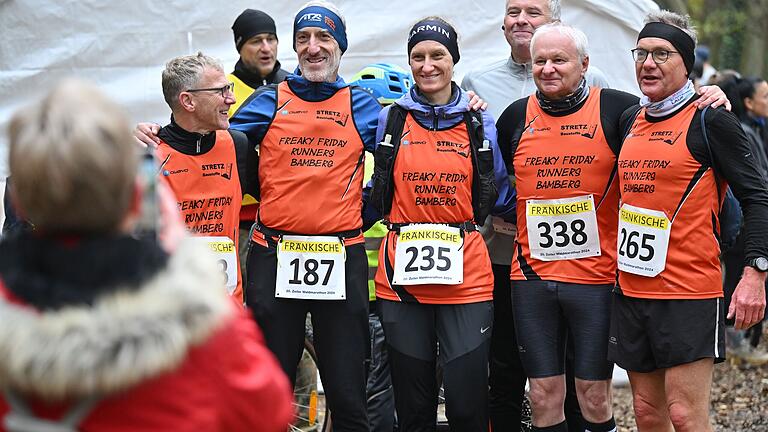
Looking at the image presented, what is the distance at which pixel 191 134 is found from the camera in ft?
16.8

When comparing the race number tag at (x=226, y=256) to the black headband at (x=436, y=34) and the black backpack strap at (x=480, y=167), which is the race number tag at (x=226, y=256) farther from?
the black headband at (x=436, y=34)

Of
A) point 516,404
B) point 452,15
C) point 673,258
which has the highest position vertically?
point 452,15

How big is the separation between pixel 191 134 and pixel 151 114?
9.76 ft

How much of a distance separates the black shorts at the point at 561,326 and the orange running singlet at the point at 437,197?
240mm

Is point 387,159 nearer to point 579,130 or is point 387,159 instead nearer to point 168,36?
point 579,130

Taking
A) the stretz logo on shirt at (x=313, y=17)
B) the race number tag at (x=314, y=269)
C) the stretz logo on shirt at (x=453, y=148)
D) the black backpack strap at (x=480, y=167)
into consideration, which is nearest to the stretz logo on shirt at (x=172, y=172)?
the race number tag at (x=314, y=269)

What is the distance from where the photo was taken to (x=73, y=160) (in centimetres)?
188

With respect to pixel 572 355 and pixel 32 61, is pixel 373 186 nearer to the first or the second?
pixel 572 355

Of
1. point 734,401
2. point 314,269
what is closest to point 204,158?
point 314,269

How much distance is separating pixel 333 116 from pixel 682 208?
175 centimetres

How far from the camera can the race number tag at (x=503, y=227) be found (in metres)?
5.69

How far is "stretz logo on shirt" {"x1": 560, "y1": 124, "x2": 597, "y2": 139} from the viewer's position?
5.18 m

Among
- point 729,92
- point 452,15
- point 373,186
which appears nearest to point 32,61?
point 452,15

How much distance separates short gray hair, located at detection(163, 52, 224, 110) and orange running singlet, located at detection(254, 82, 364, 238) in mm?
432
